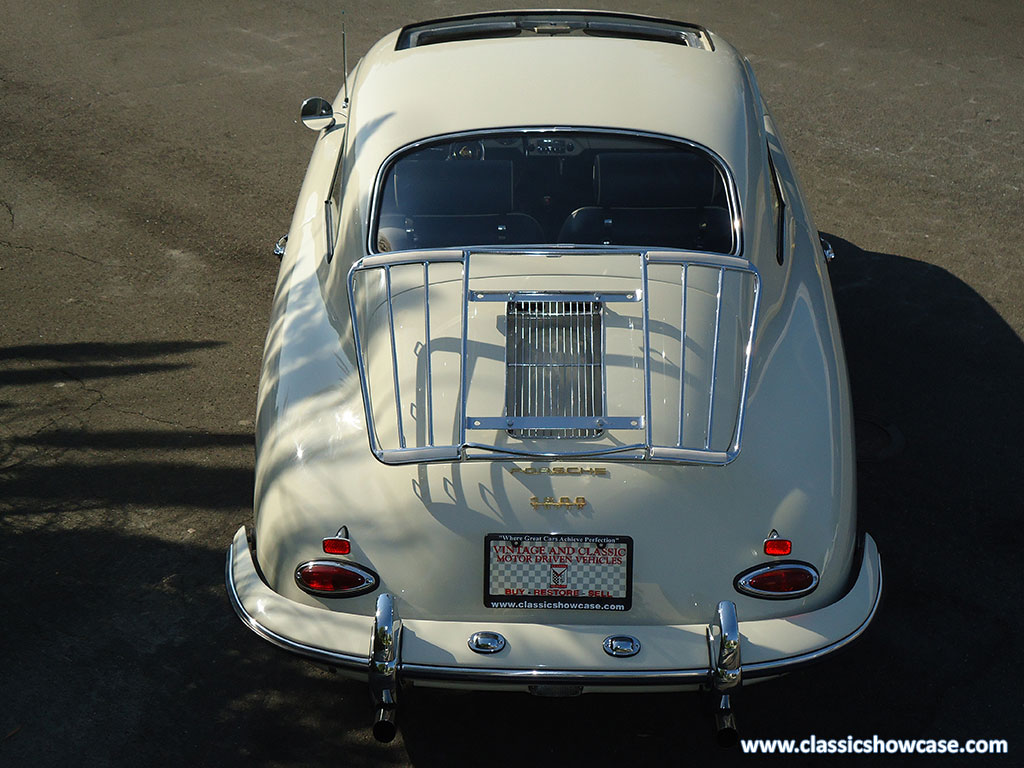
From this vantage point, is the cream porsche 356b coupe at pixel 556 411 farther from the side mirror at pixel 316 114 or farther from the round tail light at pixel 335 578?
the side mirror at pixel 316 114

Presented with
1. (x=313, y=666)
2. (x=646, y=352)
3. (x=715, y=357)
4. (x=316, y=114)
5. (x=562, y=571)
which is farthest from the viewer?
(x=316, y=114)

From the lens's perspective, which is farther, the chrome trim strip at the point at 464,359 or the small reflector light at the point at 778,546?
the chrome trim strip at the point at 464,359

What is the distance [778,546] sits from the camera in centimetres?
334

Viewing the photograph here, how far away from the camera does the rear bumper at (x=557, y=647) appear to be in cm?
318

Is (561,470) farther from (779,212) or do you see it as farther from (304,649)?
(779,212)

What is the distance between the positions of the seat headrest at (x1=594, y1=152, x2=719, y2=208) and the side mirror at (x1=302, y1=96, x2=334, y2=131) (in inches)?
65.2

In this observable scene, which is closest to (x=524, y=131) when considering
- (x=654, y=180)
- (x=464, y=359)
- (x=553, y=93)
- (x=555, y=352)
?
(x=553, y=93)

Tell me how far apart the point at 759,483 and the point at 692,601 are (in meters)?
0.43

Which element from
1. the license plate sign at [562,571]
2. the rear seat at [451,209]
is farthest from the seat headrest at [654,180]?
the license plate sign at [562,571]

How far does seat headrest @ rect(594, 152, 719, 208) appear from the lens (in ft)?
14.0

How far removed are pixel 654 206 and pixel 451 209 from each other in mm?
802

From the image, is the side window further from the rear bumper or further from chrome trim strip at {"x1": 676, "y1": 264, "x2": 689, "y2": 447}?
the rear bumper

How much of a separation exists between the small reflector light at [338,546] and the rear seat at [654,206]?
1.54m

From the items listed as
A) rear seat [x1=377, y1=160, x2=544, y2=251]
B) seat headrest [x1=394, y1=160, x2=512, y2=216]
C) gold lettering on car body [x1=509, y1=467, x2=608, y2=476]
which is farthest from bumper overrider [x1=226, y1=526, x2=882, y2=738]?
seat headrest [x1=394, y1=160, x2=512, y2=216]
